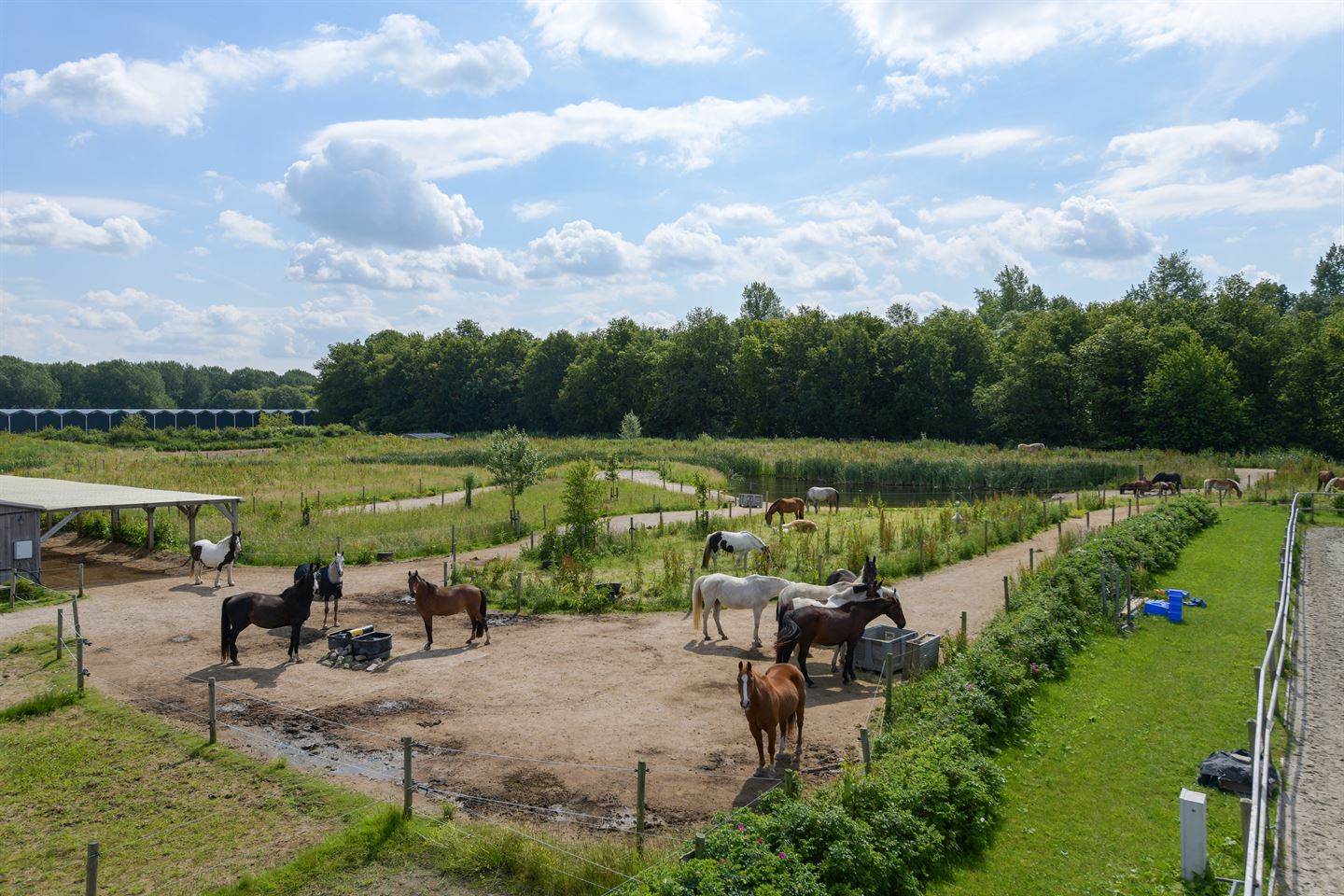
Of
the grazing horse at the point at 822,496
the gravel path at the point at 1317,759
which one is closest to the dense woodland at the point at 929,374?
the grazing horse at the point at 822,496

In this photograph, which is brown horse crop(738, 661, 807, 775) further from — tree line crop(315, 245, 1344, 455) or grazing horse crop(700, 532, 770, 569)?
tree line crop(315, 245, 1344, 455)

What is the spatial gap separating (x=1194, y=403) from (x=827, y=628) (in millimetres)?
55927

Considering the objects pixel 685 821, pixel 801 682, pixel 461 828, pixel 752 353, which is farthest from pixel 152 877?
pixel 752 353

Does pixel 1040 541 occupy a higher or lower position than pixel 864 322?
lower

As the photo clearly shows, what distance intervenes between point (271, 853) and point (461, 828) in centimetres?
199

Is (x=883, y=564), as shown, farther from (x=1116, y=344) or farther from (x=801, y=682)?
(x=1116, y=344)

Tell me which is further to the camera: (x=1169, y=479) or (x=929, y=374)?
(x=929, y=374)

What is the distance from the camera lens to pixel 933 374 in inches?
3147

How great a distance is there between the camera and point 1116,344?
66.2 meters

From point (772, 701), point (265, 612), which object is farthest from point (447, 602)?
point (772, 701)

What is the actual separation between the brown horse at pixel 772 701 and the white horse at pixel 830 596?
2960 mm

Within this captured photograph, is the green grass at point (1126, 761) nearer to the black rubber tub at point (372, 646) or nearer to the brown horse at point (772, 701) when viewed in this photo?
the brown horse at point (772, 701)

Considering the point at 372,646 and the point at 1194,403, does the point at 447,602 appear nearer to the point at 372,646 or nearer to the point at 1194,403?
the point at 372,646

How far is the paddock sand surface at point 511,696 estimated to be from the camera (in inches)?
429
